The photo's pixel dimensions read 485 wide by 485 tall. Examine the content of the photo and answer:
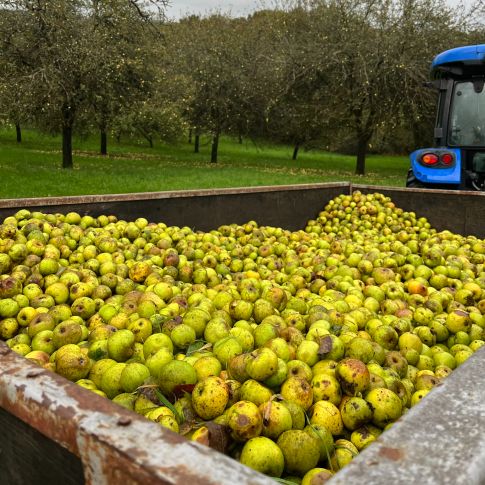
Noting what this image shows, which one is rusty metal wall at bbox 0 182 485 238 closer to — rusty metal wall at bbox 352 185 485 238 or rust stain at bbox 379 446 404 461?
rusty metal wall at bbox 352 185 485 238

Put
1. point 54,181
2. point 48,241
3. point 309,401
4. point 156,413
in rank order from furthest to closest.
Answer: point 54,181, point 48,241, point 309,401, point 156,413

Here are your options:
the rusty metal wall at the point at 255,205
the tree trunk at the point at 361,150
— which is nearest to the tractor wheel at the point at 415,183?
the rusty metal wall at the point at 255,205

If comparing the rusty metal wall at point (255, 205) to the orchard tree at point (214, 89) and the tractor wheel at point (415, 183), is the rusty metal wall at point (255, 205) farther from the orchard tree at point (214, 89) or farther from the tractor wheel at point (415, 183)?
the orchard tree at point (214, 89)

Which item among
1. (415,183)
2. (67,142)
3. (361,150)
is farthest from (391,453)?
(361,150)

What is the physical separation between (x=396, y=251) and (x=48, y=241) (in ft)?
11.4

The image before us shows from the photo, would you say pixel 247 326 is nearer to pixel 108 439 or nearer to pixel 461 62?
pixel 108 439

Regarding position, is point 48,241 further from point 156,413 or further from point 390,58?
point 390,58

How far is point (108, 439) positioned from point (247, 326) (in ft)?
6.14

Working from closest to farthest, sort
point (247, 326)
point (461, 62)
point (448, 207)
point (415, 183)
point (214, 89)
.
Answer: point (247, 326) → point (448, 207) → point (461, 62) → point (415, 183) → point (214, 89)

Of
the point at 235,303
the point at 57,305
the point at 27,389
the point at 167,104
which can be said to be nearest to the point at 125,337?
the point at 235,303

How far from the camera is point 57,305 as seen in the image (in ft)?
10.6

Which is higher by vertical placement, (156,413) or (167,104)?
(167,104)

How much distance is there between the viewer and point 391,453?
95 centimetres

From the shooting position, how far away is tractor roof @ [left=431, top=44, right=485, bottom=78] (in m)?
8.39
